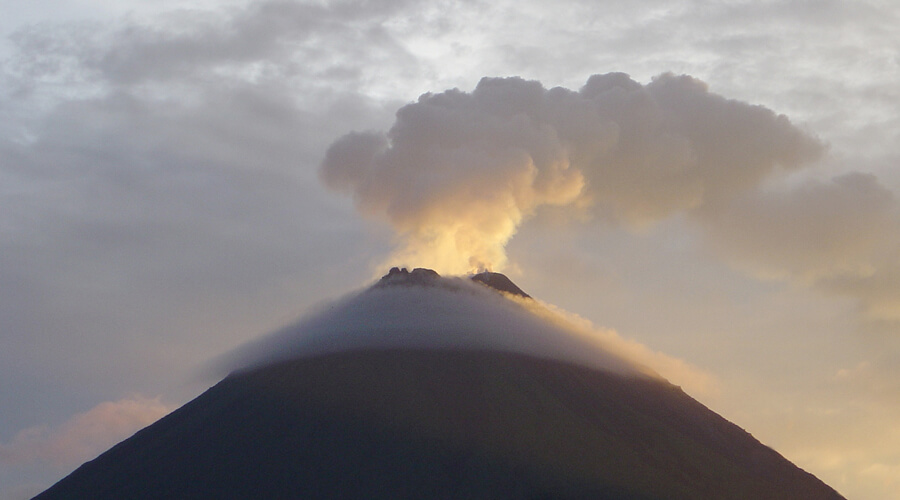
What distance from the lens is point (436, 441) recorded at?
81312 millimetres

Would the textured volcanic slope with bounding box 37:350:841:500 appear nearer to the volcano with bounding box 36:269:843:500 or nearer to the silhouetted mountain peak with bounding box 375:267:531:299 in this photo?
the volcano with bounding box 36:269:843:500

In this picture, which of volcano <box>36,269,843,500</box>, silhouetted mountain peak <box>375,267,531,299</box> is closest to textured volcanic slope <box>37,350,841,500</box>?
volcano <box>36,269,843,500</box>

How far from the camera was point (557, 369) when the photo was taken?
314 feet

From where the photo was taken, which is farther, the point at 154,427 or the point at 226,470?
the point at 154,427

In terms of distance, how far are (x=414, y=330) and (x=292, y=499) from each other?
26104mm

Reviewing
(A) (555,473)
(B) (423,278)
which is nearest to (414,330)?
(B) (423,278)

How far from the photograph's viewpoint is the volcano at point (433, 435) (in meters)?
77.6

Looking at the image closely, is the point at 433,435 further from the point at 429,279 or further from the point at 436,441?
the point at 429,279

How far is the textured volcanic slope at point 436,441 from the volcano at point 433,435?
0.14 m

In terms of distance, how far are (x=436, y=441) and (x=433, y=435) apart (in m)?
0.89

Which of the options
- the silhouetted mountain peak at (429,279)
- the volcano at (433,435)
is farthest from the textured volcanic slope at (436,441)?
the silhouetted mountain peak at (429,279)

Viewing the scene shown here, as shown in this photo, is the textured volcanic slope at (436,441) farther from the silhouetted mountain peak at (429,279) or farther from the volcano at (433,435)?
the silhouetted mountain peak at (429,279)

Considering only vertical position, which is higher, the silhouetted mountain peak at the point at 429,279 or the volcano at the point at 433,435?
the silhouetted mountain peak at the point at 429,279

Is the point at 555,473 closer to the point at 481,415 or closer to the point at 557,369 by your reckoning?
the point at 481,415
